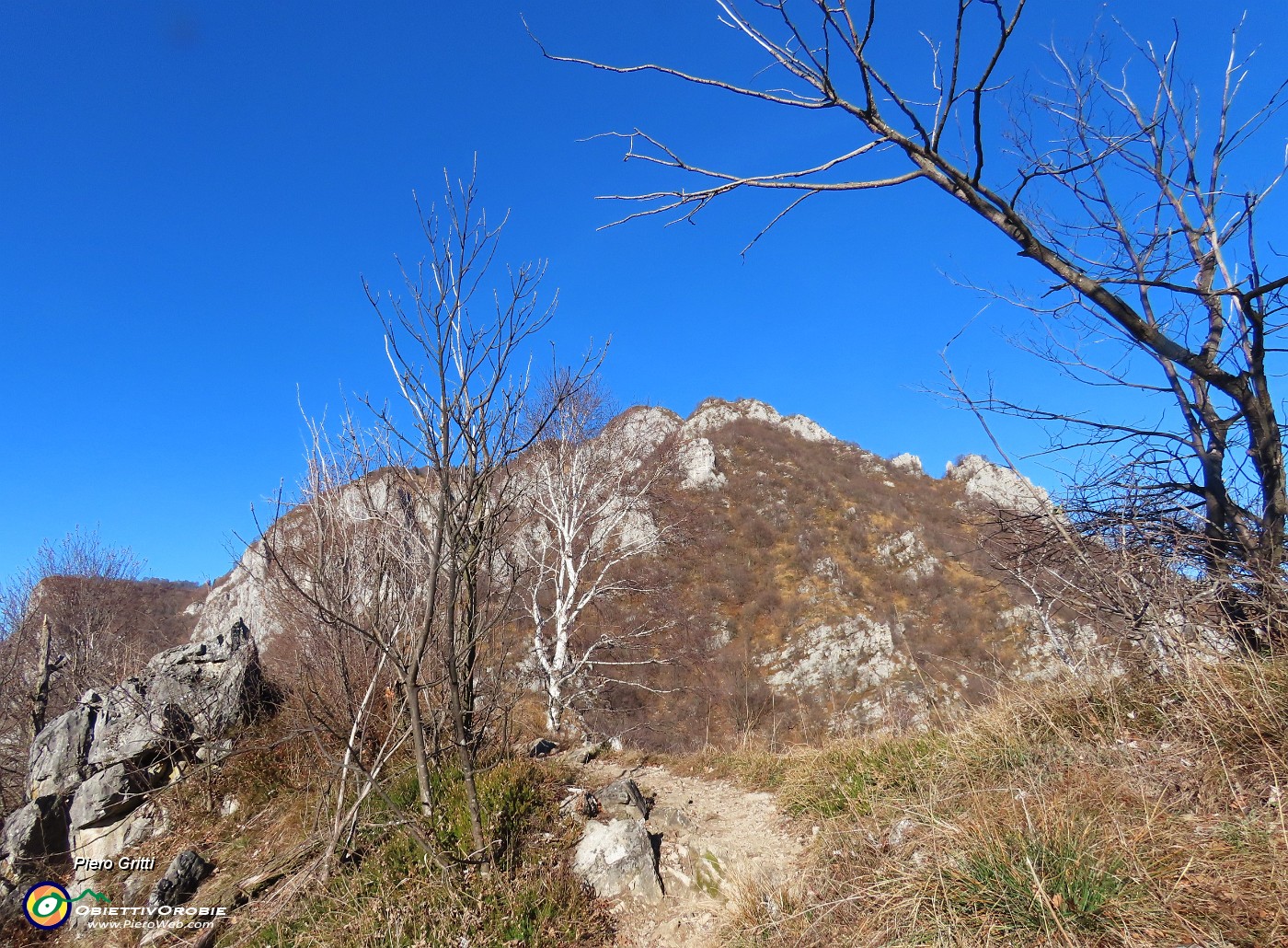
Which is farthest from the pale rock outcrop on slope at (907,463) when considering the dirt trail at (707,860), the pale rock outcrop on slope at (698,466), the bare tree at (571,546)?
the dirt trail at (707,860)

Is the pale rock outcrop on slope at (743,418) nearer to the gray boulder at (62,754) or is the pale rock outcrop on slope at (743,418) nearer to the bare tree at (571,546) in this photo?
the bare tree at (571,546)

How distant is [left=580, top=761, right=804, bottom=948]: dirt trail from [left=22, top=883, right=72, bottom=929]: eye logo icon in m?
5.10

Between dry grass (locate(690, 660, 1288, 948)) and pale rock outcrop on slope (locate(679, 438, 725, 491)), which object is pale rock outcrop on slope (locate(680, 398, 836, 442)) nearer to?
pale rock outcrop on slope (locate(679, 438, 725, 491))

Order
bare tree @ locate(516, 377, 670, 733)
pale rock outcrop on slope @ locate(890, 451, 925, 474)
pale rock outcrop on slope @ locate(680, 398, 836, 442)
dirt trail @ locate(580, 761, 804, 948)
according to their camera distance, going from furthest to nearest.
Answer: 1. pale rock outcrop on slope @ locate(680, 398, 836, 442)
2. pale rock outcrop on slope @ locate(890, 451, 925, 474)
3. bare tree @ locate(516, 377, 670, 733)
4. dirt trail @ locate(580, 761, 804, 948)

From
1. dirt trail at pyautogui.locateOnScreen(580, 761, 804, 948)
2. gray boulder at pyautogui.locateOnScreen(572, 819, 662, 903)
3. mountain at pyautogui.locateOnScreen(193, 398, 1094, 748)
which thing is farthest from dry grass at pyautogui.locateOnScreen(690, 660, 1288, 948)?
mountain at pyautogui.locateOnScreen(193, 398, 1094, 748)

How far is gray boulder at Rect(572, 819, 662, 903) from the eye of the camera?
427 centimetres

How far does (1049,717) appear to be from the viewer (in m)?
3.80

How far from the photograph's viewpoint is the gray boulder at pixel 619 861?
4.27 meters

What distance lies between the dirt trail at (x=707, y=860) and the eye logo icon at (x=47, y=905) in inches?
201

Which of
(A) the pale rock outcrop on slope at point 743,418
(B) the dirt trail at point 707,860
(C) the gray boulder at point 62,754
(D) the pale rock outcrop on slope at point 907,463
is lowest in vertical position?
(B) the dirt trail at point 707,860

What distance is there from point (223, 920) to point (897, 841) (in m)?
4.81

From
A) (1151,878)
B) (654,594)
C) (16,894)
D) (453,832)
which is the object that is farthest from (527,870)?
(654,594)

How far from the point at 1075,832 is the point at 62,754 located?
393 inches

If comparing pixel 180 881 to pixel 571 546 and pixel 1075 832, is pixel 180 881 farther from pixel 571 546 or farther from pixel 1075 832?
pixel 571 546
